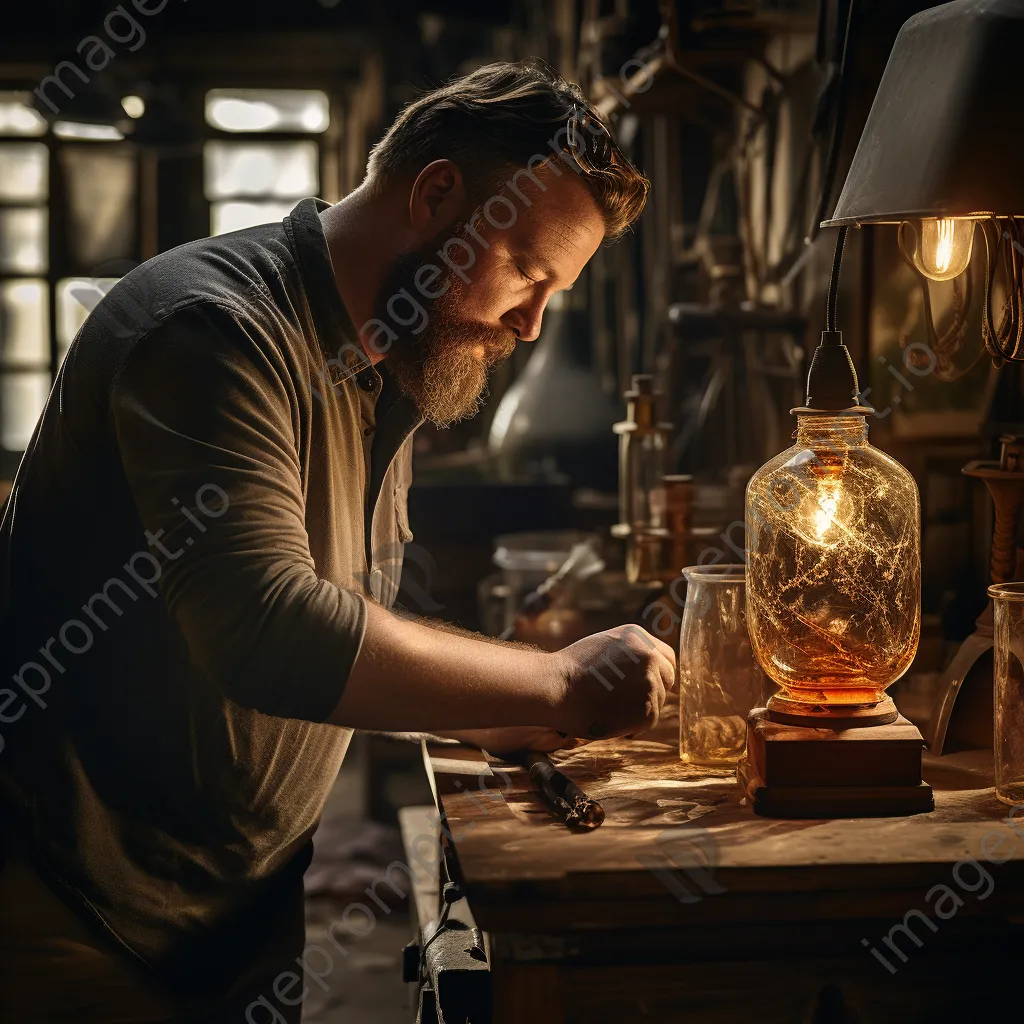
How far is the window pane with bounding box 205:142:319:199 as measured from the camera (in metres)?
8.42

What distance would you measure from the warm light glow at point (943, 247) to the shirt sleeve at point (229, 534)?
39.6 inches

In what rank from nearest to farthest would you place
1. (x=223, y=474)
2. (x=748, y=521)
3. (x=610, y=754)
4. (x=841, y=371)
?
(x=223, y=474) → (x=841, y=371) → (x=748, y=521) → (x=610, y=754)

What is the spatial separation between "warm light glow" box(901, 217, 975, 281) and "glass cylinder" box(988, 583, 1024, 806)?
20.3 inches

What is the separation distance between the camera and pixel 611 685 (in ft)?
5.32

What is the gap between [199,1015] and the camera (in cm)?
175

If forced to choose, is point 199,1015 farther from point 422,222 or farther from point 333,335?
point 422,222

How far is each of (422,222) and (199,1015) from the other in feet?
3.66

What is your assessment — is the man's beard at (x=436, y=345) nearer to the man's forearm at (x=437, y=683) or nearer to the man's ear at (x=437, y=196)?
the man's ear at (x=437, y=196)

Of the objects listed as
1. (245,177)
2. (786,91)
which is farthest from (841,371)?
(245,177)

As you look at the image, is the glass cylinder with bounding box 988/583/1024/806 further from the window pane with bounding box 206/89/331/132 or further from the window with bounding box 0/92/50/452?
the window with bounding box 0/92/50/452

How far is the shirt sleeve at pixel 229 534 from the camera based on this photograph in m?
1.39

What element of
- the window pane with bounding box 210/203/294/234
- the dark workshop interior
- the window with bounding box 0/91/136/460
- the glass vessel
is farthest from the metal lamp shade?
the window with bounding box 0/91/136/460

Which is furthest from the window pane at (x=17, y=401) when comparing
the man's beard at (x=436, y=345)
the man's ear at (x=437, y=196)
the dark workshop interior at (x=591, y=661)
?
the man's ear at (x=437, y=196)

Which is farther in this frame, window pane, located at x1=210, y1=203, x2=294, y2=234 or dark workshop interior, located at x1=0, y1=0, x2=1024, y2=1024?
window pane, located at x1=210, y1=203, x2=294, y2=234
